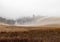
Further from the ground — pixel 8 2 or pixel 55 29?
pixel 8 2

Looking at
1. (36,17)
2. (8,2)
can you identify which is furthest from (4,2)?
(36,17)

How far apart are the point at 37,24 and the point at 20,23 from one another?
0.19 feet

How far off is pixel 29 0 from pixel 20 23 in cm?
9

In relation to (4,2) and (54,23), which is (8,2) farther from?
(54,23)

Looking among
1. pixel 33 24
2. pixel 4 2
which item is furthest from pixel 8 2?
pixel 33 24

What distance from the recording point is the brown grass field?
1.52 feet

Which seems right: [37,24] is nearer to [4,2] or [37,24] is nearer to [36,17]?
[36,17]

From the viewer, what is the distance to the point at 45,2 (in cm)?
53

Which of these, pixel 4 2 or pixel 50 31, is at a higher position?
pixel 4 2

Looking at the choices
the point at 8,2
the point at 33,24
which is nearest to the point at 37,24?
the point at 33,24

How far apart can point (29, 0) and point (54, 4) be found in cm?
9

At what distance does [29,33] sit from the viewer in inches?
18.4

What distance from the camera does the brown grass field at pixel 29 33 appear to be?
1.52 feet

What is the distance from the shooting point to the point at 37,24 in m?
0.48
